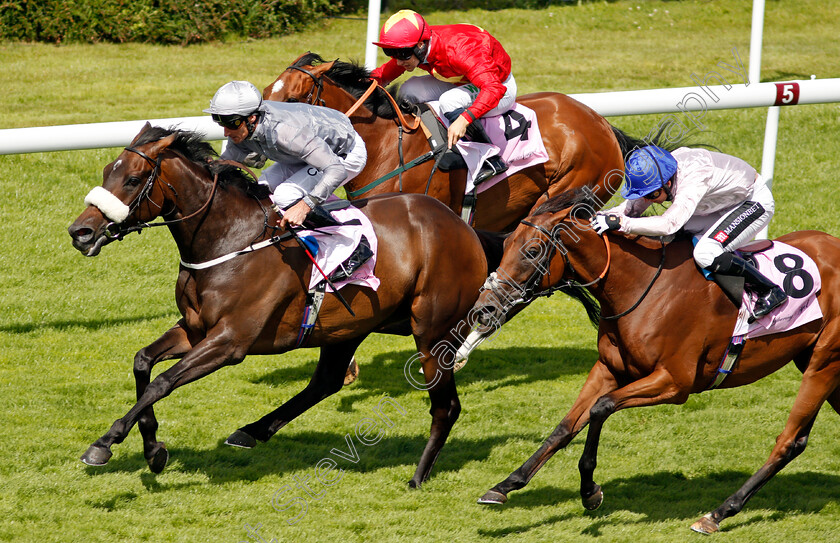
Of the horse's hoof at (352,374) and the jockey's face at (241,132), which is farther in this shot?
the horse's hoof at (352,374)

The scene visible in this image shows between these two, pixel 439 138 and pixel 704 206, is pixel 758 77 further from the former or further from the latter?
pixel 704 206

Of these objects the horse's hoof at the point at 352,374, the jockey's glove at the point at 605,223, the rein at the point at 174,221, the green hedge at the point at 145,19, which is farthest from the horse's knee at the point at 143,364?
the green hedge at the point at 145,19

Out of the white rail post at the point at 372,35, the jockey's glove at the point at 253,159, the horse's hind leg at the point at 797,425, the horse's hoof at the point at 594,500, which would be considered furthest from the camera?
the white rail post at the point at 372,35

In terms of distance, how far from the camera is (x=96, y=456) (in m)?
4.53

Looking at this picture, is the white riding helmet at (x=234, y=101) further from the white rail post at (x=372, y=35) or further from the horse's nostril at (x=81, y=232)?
the white rail post at (x=372, y=35)

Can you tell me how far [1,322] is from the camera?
7473 mm

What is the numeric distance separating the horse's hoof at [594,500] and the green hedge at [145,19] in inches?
468

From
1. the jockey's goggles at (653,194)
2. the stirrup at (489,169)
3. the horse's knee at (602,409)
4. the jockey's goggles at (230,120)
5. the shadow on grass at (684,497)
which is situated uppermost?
the jockey's goggles at (230,120)

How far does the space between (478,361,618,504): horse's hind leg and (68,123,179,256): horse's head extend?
→ 205cm

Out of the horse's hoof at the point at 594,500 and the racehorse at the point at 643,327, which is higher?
the racehorse at the point at 643,327

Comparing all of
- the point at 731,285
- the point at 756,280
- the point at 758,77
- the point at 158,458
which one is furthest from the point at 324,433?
the point at 758,77

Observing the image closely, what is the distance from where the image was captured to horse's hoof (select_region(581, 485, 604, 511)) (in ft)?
15.9

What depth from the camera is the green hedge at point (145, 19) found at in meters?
14.5

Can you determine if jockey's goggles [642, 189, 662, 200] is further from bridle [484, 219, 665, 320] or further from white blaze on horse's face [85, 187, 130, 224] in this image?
white blaze on horse's face [85, 187, 130, 224]
